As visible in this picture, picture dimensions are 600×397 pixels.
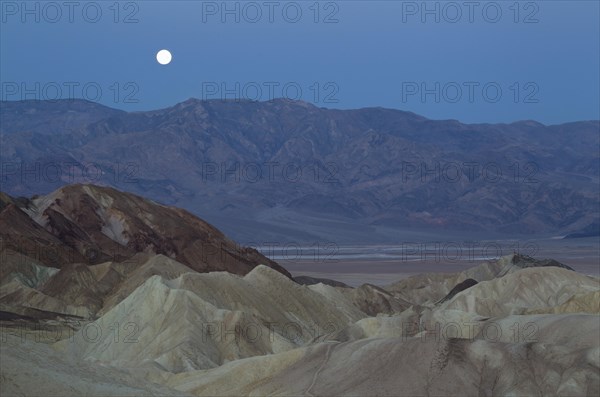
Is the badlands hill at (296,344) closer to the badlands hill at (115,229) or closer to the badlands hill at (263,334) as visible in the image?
the badlands hill at (263,334)

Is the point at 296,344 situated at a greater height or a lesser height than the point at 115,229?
lesser

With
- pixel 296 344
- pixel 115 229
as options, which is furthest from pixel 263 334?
pixel 115 229

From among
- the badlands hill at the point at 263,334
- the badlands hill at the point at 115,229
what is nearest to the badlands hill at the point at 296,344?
the badlands hill at the point at 263,334

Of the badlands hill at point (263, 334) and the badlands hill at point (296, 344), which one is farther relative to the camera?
the badlands hill at point (263, 334)

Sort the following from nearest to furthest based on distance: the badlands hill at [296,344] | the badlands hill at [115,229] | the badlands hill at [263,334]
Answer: the badlands hill at [296,344], the badlands hill at [263,334], the badlands hill at [115,229]

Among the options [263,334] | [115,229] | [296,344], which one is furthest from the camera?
[115,229]

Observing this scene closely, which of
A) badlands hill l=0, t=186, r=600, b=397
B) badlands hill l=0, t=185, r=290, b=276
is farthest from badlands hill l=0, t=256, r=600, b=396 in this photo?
badlands hill l=0, t=185, r=290, b=276

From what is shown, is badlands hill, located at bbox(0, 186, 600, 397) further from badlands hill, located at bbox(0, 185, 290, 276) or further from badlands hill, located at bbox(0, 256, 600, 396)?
badlands hill, located at bbox(0, 185, 290, 276)

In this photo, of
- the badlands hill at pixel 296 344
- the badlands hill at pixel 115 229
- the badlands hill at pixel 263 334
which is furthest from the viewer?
the badlands hill at pixel 115 229

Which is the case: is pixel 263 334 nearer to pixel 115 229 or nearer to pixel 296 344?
pixel 296 344

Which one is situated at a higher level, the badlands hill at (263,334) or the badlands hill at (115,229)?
the badlands hill at (115,229)
